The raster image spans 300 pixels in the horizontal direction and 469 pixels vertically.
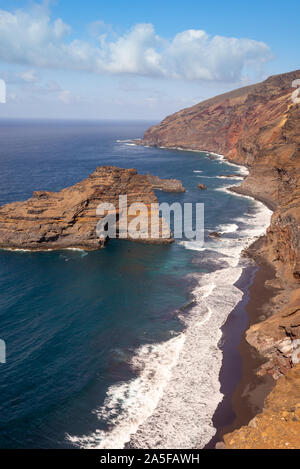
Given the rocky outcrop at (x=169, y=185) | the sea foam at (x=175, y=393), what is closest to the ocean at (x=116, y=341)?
the sea foam at (x=175, y=393)

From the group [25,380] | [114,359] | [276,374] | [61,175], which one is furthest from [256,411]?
[61,175]

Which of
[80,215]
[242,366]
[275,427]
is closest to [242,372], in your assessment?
[242,366]

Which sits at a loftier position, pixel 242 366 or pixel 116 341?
pixel 116 341

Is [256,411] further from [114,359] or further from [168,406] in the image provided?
[114,359]

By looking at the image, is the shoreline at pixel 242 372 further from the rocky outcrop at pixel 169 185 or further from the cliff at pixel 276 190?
the rocky outcrop at pixel 169 185

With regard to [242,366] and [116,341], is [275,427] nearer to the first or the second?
[242,366]
